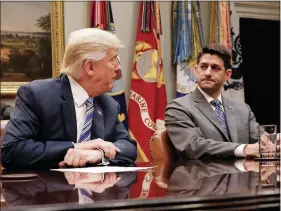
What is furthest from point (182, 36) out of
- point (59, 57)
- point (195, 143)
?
point (195, 143)

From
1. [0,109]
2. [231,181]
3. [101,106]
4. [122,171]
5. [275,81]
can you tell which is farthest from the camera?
[275,81]

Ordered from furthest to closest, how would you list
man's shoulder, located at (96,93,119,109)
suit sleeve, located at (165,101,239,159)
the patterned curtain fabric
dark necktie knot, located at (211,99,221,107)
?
the patterned curtain fabric → dark necktie knot, located at (211,99,221,107) → suit sleeve, located at (165,101,239,159) → man's shoulder, located at (96,93,119,109)

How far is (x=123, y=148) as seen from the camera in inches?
99.8

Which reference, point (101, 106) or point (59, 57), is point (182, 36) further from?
point (101, 106)

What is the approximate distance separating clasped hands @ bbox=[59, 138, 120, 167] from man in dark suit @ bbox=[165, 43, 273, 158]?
0.76 m

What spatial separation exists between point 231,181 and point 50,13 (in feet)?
11.7

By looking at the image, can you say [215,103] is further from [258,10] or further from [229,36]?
[258,10]

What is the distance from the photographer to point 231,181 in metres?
1.62

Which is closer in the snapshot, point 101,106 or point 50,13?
point 101,106

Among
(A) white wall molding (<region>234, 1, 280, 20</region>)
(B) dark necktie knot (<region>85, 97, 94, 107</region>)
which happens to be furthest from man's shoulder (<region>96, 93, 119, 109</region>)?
(A) white wall molding (<region>234, 1, 280, 20</region>)

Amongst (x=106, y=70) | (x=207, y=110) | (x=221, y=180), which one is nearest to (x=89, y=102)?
(x=106, y=70)

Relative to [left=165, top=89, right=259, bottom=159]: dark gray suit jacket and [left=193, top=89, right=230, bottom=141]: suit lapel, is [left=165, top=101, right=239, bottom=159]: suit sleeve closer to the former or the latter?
[left=165, top=89, right=259, bottom=159]: dark gray suit jacket

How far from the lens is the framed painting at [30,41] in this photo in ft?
15.4

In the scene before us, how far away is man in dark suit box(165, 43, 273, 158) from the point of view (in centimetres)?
292
